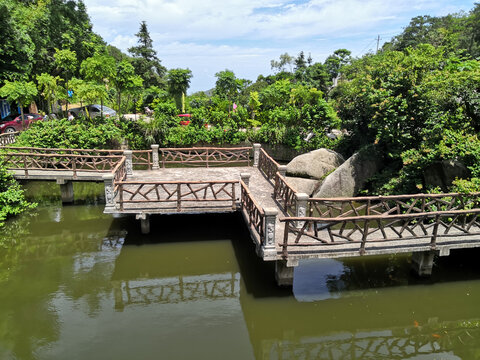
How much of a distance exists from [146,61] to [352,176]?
3357 centimetres

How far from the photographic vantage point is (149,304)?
372 inches

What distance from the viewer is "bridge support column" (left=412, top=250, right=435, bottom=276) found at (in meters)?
10.3

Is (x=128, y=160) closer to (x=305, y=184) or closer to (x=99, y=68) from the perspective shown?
(x=305, y=184)

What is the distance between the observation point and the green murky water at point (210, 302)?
794 cm

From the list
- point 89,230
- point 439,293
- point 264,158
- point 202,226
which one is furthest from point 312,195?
point 89,230

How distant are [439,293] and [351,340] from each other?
11.1 ft

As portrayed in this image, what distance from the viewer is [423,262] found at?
10.4m

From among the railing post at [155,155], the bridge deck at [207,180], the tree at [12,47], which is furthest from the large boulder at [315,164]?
the tree at [12,47]

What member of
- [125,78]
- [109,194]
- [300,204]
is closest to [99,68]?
[125,78]

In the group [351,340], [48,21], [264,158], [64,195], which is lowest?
[351,340]

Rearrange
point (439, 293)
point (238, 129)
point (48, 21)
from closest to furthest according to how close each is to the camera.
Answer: point (439, 293)
point (48, 21)
point (238, 129)

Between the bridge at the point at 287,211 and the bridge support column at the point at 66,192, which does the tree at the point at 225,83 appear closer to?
the bridge at the point at 287,211

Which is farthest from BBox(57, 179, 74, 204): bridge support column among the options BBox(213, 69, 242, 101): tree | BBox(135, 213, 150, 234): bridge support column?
BBox(213, 69, 242, 101): tree

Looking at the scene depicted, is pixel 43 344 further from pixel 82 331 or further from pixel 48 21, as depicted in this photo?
pixel 48 21
